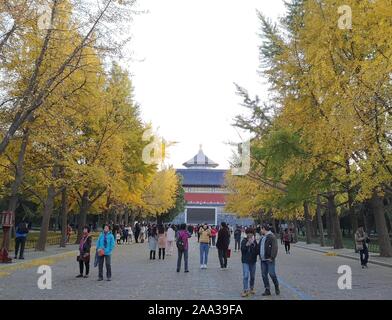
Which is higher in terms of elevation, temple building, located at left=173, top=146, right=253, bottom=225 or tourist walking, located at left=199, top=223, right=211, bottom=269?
temple building, located at left=173, top=146, right=253, bottom=225

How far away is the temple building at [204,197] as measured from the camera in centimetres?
11025

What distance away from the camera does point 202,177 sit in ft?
390

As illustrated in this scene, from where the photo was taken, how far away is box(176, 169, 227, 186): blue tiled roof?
384ft

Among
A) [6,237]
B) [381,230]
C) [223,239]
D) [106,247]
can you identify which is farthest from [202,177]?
[106,247]

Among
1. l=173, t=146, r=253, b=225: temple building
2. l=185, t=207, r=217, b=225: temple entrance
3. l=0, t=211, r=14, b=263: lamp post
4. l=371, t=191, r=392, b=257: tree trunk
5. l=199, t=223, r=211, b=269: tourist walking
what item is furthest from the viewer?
l=185, t=207, r=217, b=225: temple entrance

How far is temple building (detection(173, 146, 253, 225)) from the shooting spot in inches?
4341

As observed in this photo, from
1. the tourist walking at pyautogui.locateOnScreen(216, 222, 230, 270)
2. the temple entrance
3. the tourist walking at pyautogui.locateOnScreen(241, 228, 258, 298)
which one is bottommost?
the tourist walking at pyautogui.locateOnScreen(241, 228, 258, 298)

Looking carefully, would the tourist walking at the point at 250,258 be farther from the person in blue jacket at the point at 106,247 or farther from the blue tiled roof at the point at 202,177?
the blue tiled roof at the point at 202,177

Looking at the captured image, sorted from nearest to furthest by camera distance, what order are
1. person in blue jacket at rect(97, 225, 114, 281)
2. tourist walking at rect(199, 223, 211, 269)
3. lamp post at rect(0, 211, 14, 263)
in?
person in blue jacket at rect(97, 225, 114, 281), lamp post at rect(0, 211, 14, 263), tourist walking at rect(199, 223, 211, 269)

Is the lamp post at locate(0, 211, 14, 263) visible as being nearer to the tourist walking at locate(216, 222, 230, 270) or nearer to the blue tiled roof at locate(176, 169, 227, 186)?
the tourist walking at locate(216, 222, 230, 270)

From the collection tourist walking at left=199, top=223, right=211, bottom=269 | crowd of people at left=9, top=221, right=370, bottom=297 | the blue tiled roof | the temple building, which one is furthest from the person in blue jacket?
the blue tiled roof

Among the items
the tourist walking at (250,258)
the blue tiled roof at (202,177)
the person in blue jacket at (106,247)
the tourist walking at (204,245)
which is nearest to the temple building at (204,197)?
the blue tiled roof at (202,177)

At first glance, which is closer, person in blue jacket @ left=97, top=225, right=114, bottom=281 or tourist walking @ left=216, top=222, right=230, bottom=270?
person in blue jacket @ left=97, top=225, right=114, bottom=281
